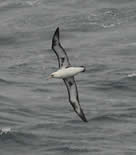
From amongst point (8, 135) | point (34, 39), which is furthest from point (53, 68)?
point (8, 135)

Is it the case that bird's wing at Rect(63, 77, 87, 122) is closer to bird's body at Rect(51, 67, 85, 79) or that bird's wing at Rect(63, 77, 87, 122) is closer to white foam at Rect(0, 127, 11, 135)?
bird's body at Rect(51, 67, 85, 79)

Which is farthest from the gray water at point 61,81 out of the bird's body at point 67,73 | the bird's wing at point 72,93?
the bird's body at point 67,73

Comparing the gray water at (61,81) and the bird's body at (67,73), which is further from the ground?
the bird's body at (67,73)

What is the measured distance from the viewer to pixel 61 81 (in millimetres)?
Result: 50438

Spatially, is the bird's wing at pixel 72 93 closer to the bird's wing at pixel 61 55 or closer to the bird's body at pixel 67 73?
the bird's wing at pixel 61 55

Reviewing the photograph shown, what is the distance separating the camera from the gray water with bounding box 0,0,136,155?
4144 cm

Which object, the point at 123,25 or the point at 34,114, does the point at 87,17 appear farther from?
the point at 34,114

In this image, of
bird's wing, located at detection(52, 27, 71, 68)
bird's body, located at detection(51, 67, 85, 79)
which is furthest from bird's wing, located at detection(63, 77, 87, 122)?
bird's body, located at detection(51, 67, 85, 79)

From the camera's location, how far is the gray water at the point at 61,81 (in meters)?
41.4

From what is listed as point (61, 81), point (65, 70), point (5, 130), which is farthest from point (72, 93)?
point (61, 81)

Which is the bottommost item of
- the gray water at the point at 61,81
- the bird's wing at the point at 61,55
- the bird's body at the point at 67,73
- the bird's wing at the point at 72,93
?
the gray water at the point at 61,81

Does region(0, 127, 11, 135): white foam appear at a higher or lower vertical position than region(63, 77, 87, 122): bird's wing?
lower

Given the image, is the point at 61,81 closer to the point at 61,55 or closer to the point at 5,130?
the point at 5,130

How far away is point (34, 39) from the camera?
5628 centimetres
